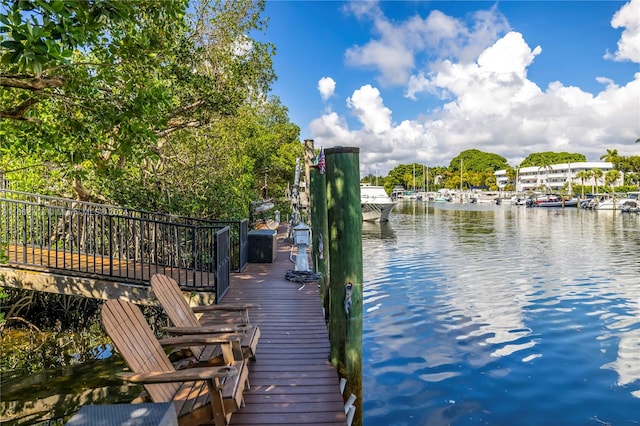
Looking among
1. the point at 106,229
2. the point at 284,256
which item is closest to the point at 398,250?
the point at 284,256

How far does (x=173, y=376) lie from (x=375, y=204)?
3884 cm

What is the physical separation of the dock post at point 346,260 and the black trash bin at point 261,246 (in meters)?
6.84

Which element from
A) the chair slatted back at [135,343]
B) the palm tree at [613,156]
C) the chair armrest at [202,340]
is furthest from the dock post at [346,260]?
the palm tree at [613,156]

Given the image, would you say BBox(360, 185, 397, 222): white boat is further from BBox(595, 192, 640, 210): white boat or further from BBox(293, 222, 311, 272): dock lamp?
BBox(595, 192, 640, 210): white boat

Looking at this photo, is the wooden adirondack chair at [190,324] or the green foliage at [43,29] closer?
the green foliage at [43,29]

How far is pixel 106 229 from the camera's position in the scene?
10141 millimetres

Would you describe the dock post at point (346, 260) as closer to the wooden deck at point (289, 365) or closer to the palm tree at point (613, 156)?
the wooden deck at point (289, 365)

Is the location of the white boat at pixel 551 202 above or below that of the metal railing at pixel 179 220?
above

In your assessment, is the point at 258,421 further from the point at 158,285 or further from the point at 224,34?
the point at 224,34

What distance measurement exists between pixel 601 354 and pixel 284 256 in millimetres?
8209

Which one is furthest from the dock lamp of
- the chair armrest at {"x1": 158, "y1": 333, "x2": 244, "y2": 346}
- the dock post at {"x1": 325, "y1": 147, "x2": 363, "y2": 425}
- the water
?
the chair armrest at {"x1": 158, "y1": 333, "x2": 244, "y2": 346}

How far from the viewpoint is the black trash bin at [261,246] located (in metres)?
11.5

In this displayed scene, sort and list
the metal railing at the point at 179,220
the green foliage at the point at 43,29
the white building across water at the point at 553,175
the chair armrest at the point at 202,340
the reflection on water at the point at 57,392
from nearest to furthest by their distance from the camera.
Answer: the green foliage at the point at 43,29, the chair armrest at the point at 202,340, the reflection on water at the point at 57,392, the metal railing at the point at 179,220, the white building across water at the point at 553,175

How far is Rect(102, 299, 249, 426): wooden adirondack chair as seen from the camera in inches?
126
